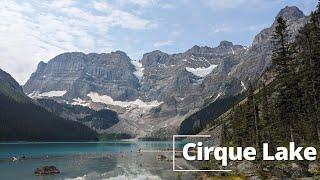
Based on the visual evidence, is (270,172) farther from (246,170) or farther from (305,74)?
(305,74)

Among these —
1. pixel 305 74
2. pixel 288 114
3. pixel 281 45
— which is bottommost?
pixel 288 114

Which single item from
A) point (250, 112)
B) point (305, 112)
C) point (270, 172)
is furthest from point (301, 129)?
point (250, 112)

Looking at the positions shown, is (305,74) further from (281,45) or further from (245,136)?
(245,136)

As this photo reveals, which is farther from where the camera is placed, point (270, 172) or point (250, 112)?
point (250, 112)

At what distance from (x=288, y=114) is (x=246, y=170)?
11150mm

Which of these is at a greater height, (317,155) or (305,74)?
(305,74)

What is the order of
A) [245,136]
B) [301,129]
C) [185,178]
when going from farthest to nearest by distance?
[245,136] < [185,178] < [301,129]

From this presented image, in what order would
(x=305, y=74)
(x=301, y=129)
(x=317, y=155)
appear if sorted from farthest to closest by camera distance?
(x=301, y=129), (x=305, y=74), (x=317, y=155)

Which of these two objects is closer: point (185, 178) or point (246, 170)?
point (246, 170)

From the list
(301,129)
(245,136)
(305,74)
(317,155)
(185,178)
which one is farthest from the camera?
(245,136)

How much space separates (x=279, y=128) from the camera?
7119 cm

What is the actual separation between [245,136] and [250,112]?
1145cm

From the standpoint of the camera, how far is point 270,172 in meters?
55.6

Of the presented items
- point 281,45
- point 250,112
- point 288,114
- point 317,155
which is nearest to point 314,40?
point 281,45
